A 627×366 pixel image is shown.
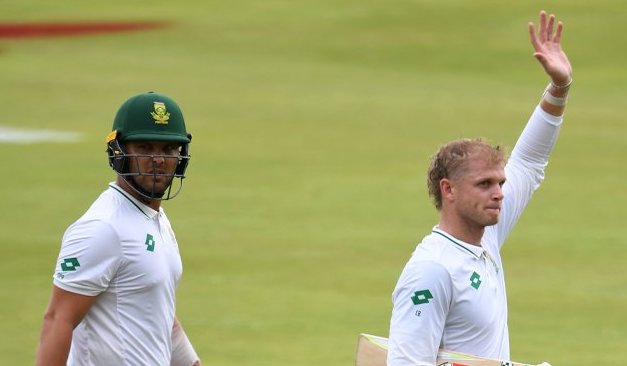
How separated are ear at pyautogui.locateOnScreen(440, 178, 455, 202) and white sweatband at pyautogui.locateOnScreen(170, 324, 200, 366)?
144cm

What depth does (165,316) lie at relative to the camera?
575 centimetres

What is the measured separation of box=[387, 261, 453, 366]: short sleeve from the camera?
514cm

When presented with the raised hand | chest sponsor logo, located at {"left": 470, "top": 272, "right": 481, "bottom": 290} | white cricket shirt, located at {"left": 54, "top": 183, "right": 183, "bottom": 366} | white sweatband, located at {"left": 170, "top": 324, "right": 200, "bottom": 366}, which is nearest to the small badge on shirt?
white cricket shirt, located at {"left": 54, "top": 183, "right": 183, "bottom": 366}

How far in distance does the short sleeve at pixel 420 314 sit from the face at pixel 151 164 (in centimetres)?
111

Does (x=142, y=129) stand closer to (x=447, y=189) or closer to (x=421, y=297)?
(x=447, y=189)

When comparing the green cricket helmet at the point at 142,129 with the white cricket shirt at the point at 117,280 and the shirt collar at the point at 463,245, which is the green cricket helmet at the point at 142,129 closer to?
the white cricket shirt at the point at 117,280

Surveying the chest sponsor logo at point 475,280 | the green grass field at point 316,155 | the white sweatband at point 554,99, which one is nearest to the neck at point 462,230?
the chest sponsor logo at point 475,280

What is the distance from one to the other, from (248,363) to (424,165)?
1007 cm

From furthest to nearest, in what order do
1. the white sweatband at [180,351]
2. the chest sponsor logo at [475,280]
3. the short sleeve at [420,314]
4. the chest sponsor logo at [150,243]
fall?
the white sweatband at [180,351] < the chest sponsor logo at [150,243] < the chest sponsor logo at [475,280] < the short sleeve at [420,314]

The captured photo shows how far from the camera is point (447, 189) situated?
5.43m

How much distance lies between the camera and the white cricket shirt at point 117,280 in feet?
18.0

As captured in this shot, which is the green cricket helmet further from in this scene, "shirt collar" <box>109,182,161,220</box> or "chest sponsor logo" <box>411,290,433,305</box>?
"chest sponsor logo" <box>411,290,433,305</box>

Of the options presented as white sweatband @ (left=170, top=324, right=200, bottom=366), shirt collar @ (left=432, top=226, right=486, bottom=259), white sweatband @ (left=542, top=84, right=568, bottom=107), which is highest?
white sweatband @ (left=542, top=84, right=568, bottom=107)

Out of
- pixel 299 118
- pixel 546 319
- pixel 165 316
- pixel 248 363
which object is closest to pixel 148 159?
pixel 165 316
